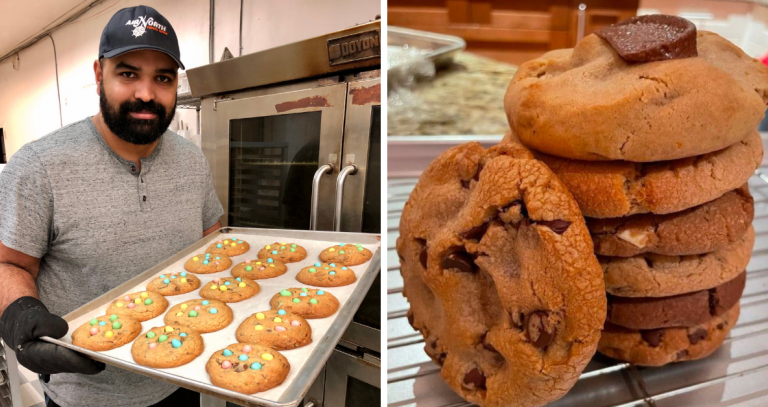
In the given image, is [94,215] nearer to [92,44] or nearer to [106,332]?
[106,332]

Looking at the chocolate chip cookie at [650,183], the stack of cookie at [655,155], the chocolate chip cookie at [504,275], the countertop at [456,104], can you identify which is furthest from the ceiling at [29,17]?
the countertop at [456,104]

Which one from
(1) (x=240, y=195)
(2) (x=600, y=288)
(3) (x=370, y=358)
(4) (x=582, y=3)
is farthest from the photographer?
(4) (x=582, y=3)

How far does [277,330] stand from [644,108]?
0.91 meters

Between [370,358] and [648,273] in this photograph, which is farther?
[370,358]

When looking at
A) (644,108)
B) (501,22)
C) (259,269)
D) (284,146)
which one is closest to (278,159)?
(284,146)

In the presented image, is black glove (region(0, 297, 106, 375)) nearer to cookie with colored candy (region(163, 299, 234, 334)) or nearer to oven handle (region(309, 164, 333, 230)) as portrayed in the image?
cookie with colored candy (region(163, 299, 234, 334))

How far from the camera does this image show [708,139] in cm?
75

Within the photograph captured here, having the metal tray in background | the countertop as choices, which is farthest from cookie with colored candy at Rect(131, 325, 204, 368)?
the metal tray in background

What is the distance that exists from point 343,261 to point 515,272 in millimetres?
659

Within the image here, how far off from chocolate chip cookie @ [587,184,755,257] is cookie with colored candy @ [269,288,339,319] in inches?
27.0

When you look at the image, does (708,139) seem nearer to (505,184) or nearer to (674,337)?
(505,184)

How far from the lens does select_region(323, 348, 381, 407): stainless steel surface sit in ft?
4.10

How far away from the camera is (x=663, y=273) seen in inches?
34.9

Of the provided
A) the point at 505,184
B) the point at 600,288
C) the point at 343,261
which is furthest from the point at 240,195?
the point at 600,288
